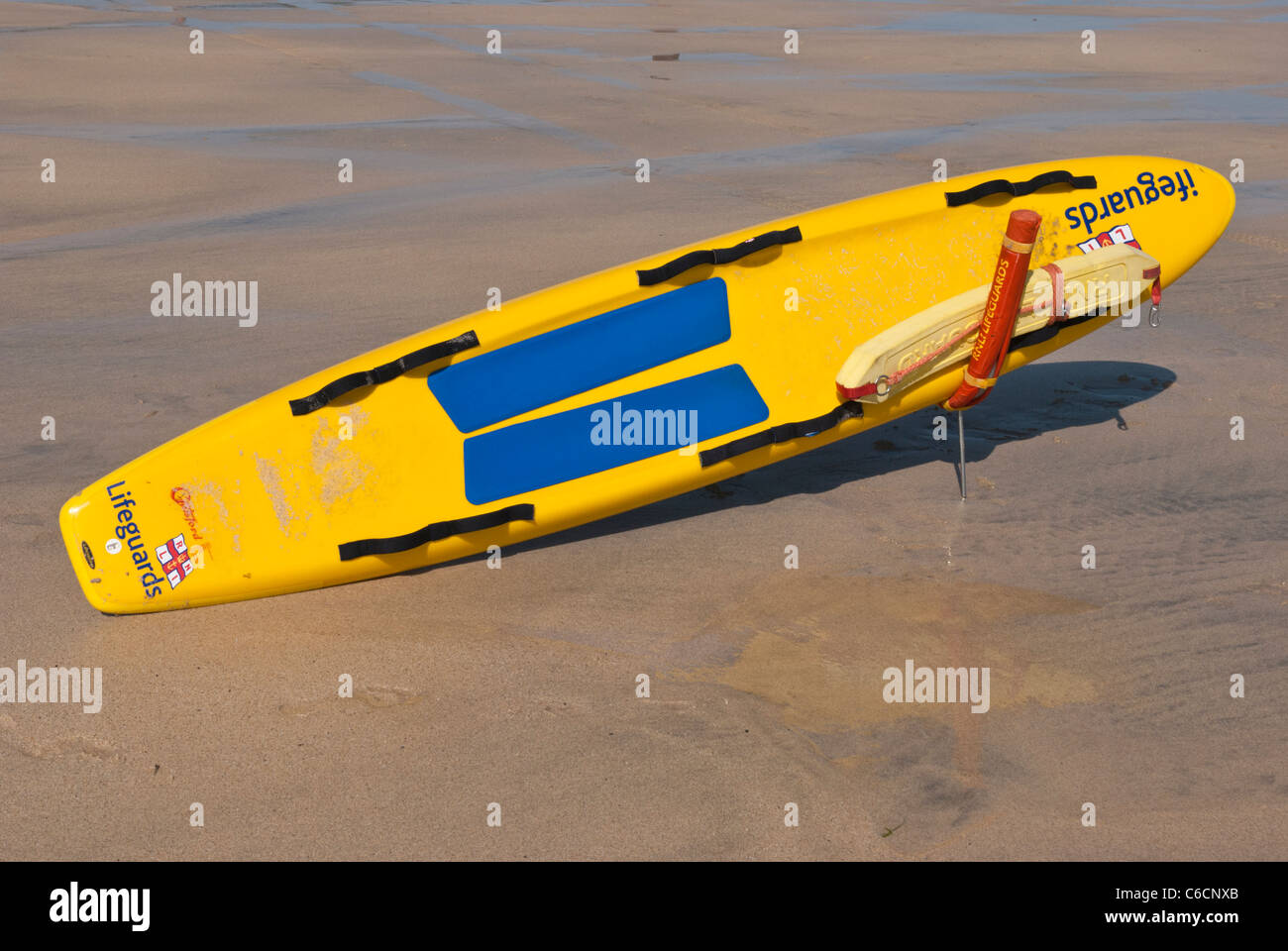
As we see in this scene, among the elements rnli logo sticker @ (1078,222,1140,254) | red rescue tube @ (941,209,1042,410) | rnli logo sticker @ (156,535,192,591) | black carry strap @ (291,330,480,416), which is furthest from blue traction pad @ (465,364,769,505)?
rnli logo sticker @ (1078,222,1140,254)

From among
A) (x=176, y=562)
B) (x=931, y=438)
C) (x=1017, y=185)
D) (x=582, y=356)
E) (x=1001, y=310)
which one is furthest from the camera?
(x=931, y=438)

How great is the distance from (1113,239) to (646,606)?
9.46ft

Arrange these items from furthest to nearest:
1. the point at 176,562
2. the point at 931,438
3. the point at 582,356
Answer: the point at 931,438 → the point at 582,356 → the point at 176,562

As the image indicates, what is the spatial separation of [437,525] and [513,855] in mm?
1649

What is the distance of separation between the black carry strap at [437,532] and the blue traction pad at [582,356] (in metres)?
0.37

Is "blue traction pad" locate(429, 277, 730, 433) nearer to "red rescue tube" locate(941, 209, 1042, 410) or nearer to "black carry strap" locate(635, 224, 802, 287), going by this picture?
→ "black carry strap" locate(635, 224, 802, 287)

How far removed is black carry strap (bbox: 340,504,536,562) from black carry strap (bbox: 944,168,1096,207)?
Result: 7.89 ft

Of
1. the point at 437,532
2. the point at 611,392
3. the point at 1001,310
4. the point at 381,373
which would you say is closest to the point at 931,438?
the point at 1001,310

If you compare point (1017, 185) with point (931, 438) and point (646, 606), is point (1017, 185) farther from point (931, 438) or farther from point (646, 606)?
point (646, 606)

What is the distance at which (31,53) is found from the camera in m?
16.3

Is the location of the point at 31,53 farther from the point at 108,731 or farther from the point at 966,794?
the point at 966,794

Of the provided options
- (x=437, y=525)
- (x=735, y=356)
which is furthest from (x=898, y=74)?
(x=437, y=525)

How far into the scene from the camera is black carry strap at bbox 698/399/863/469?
5359mm

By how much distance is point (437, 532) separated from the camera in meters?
5.07
